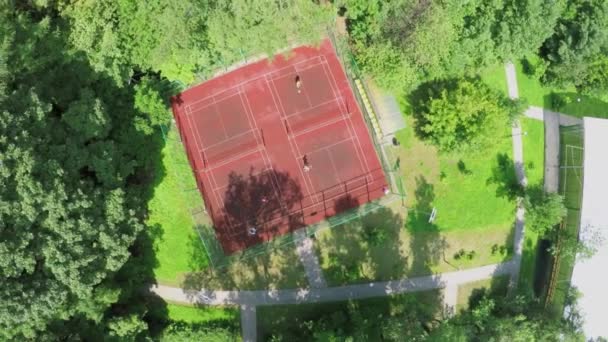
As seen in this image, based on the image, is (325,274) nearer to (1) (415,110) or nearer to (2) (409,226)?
(2) (409,226)

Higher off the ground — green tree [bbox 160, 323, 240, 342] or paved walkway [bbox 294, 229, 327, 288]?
paved walkway [bbox 294, 229, 327, 288]

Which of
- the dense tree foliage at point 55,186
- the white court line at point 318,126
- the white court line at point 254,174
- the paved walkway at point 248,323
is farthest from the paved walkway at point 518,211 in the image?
the dense tree foliage at point 55,186

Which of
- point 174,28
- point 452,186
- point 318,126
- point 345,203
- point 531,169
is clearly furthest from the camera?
point 531,169

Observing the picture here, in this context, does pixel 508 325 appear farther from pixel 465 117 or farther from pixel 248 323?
pixel 248 323

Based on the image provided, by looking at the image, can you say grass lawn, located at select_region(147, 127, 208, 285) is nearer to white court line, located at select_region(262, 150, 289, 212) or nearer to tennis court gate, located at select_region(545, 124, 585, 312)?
white court line, located at select_region(262, 150, 289, 212)

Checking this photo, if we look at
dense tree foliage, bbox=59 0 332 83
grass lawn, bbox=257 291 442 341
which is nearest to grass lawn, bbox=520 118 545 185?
grass lawn, bbox=257 291 442 341

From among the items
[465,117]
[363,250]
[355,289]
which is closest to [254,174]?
[363,250]

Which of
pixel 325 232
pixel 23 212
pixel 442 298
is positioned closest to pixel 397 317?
pixel 442 298
